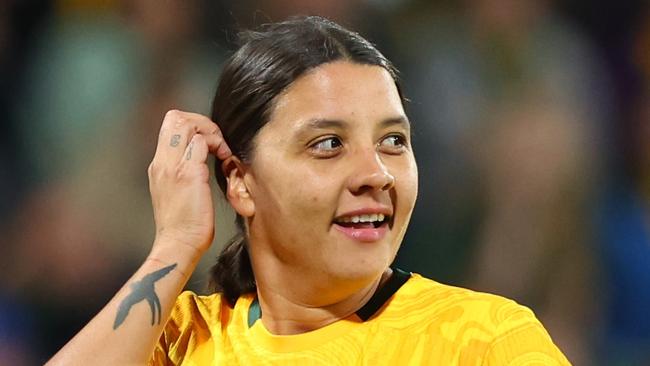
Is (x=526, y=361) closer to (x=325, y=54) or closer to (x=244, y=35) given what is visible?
(x=325, y=54)

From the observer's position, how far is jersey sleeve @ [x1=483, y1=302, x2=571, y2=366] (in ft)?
5.34

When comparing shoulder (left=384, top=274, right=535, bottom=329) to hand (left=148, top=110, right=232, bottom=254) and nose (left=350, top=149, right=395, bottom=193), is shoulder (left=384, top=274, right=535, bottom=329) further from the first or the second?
hand (left=148, top=110, right=232, bottom=254)

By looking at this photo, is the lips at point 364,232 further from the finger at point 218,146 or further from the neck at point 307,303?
the finger at point 218,146

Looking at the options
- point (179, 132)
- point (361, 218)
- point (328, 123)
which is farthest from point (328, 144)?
point (179, 132)

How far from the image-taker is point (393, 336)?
181 cm

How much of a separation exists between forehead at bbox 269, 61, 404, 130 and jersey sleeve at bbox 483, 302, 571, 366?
1.44 ft

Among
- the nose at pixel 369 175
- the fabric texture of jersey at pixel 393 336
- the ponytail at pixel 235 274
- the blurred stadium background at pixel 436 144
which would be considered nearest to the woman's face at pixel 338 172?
the nose at pixel 369 175

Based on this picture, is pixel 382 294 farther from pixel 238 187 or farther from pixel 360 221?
pixel 238 187

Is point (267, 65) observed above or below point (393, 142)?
above

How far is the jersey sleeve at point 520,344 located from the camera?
1.63 meters

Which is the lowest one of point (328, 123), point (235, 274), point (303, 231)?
point (235, 274)

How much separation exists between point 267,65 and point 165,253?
0.42 metres

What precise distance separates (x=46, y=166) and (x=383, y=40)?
1.17 meters

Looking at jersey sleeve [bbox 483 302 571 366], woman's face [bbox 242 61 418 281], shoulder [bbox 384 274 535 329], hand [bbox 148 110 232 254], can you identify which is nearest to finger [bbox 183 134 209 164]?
hand [bbox 148 110 232 254]
